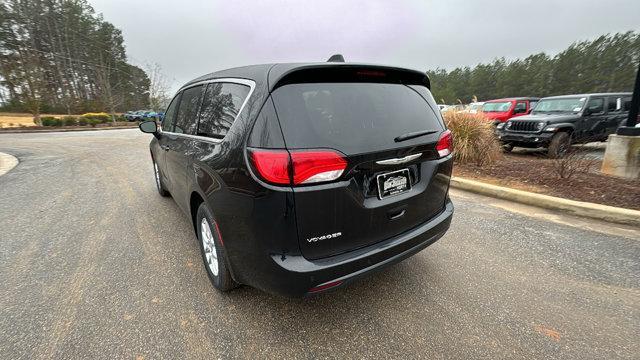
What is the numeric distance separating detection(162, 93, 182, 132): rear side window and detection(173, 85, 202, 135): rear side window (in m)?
0.21

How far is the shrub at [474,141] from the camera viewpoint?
6.48 m

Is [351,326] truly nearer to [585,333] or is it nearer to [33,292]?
[585,333]

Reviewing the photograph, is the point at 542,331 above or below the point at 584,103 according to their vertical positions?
below

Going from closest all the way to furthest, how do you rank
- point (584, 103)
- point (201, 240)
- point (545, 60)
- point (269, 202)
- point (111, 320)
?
point (269, 202), point (111, 320), point (201, 240), point (584, 103), point (545, 60)

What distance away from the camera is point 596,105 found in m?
8.75

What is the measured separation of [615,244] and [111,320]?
4755mm

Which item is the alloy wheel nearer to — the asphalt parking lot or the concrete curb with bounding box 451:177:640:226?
the asphalt parking lot

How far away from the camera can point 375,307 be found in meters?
2.24

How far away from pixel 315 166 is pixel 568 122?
9.62 metres

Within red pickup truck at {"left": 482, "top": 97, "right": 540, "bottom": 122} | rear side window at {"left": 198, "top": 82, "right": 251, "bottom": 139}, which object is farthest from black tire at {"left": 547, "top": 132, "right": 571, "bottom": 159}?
rear side window at {"left": 198, "top": 82, "right": 251, "bottom": 139}

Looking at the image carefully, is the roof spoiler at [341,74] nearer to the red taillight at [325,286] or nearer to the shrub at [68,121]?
the red taillight at [325,286]

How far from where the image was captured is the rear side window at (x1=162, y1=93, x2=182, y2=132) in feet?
11.6

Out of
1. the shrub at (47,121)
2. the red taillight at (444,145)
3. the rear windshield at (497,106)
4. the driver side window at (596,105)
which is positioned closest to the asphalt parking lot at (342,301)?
the red taillight at (444,145)

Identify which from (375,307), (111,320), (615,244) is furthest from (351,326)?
(615,244)
